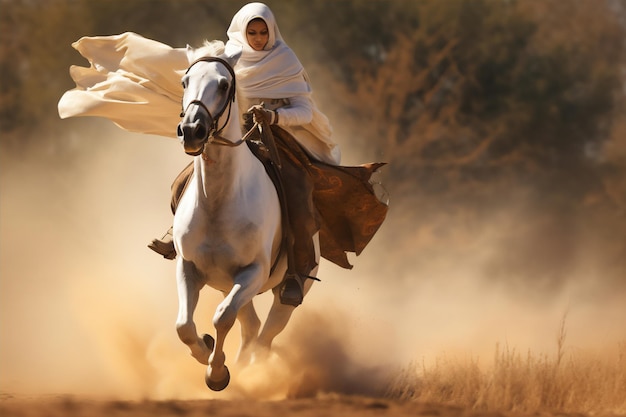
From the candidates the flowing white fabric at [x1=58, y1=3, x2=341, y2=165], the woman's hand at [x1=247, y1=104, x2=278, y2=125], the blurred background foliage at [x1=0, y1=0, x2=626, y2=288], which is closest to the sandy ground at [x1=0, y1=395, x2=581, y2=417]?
the woman's hand at [x1=247, y1=104, x2=278, y2=125]

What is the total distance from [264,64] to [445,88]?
57.1ft

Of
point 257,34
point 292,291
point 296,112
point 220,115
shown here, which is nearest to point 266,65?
point 257,34

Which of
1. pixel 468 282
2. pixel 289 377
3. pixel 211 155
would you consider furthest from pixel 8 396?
pixel 468 282

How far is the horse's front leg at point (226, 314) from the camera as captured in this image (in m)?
8.30

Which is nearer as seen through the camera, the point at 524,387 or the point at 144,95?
the point at 524,387

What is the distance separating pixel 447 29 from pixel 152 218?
15.0 m

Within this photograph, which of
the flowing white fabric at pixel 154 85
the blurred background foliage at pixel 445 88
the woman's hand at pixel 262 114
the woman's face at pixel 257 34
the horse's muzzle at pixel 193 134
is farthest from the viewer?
the blurred background foliage at pixel 445 88

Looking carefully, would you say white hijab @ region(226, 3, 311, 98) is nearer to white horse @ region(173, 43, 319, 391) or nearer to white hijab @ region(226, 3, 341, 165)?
white hijab @ region(226, 3, 341, 165)

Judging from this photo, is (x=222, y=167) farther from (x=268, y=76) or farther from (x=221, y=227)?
(x=268, y=76)

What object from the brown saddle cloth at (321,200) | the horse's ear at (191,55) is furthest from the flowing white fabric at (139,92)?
the horse's ear at (191,55)

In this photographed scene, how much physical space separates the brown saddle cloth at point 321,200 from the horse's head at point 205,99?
1037 mm

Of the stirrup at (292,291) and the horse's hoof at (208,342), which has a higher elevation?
the stirrup at (292,291)

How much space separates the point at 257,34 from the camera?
9.38 meters

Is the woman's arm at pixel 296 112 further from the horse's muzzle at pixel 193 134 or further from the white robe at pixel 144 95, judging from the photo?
the horse's muzzle at pixel 193 134
